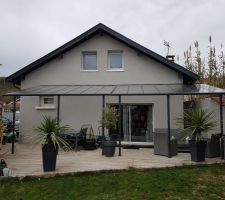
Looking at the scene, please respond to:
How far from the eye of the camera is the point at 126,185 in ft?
28.7

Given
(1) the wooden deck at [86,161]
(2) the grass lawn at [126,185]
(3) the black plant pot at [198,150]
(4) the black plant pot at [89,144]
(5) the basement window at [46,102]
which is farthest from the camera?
(5) the basement window at [46,102]

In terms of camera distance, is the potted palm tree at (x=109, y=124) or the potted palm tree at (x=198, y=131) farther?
the potted palm tree at (x=109, y=124)

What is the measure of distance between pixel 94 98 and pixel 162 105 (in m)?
3.73

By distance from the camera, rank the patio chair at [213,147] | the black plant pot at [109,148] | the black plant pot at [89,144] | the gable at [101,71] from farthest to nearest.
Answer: the gable at [101,71], the black plant pot at [89,144], the black plant pot at [109,148], the patio chair at [213,147]

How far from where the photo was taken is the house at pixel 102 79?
1722cm

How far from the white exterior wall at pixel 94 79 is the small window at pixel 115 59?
283mm

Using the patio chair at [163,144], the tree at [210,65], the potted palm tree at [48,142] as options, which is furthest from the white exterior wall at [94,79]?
the potted palm tree at [48,142]

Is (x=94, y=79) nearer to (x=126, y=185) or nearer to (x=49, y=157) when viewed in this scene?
(x=49, y=157)

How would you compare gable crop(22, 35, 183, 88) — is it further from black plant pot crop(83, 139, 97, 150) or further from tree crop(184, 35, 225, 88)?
tree crop(184, 35, 225, 88)

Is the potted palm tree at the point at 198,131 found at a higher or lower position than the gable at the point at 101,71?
lower

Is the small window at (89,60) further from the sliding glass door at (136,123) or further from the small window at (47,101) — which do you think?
the sliding glass door at (136,123)

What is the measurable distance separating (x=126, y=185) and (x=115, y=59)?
34.3ft

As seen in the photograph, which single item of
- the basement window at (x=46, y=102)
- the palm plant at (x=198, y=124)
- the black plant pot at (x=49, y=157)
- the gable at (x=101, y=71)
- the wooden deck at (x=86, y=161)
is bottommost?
the wooden deck at (x=86, y=161)

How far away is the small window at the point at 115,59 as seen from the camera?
18.0m
